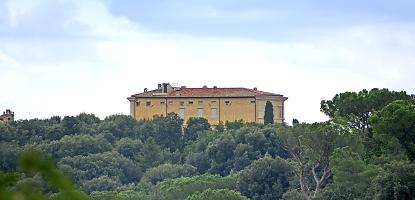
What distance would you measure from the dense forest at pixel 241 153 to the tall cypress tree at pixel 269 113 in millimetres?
2624

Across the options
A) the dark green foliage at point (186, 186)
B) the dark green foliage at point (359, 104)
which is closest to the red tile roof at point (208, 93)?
the dark green foliage at point (186, 186)

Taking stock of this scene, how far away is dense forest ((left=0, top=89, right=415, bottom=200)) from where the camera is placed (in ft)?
153

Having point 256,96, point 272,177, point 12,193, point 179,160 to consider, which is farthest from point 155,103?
point 12,193

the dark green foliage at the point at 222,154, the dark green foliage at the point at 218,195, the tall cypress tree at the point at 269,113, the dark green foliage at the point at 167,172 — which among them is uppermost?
the tall cypress tree at the point at 269,113

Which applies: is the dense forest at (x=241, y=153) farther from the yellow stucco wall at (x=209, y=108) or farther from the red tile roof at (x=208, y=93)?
the red tile roof at (x=208, y=93)

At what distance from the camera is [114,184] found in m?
74.8

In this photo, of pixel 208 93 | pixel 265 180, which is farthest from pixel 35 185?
pixel 208 93

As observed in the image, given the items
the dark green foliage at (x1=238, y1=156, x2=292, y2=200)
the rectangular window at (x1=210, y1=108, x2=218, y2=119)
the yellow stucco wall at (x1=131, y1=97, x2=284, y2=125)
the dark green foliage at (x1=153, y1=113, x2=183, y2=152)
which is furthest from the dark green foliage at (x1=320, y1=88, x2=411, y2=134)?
the rectangular window at (x1=210, y1=108, x2=218, y2=119)

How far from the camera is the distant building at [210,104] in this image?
335ft

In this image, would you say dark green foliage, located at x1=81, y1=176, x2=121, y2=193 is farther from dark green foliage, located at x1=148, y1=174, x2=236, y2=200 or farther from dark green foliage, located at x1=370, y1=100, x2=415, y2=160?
dark green foliage, located at x1=370, y1=100, x2=415, y2=160

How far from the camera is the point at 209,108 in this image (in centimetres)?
10400

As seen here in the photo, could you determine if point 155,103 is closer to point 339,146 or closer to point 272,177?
point 272,177

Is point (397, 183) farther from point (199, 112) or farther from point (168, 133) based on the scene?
point (199, 112)

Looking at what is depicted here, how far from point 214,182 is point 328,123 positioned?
38.0 feet
